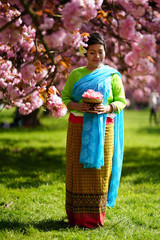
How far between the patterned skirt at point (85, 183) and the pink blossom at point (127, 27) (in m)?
1.34

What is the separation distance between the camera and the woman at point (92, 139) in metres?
3.26

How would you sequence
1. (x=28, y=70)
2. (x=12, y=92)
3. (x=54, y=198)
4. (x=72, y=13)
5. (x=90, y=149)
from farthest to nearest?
(x=54, y=198)
(x=12, y=92)
(x=28, y=70)
(x=90, y=149)
(x=72, y=13)

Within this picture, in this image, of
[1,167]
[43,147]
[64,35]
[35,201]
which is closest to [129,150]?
[43,147]

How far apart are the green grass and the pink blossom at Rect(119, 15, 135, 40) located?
2167mm

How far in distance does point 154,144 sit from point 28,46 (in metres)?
6.45

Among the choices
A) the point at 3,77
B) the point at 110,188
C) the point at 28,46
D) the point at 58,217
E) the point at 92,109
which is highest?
the point at 28,46

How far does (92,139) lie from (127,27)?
1.64m

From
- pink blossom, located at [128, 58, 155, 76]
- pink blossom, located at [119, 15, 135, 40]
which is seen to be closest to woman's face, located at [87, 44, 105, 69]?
pink blossom, located at [119, 15, 135, 40]

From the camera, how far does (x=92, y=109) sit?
320 cm

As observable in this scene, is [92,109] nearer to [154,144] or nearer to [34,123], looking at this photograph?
[154,144]

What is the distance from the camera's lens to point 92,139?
10.6ft

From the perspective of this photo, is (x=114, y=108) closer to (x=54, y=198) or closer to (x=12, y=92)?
(x=12, y=92)

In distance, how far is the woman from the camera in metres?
3.26

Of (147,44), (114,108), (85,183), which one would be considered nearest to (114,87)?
(114,108)
